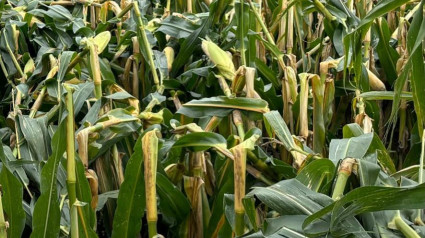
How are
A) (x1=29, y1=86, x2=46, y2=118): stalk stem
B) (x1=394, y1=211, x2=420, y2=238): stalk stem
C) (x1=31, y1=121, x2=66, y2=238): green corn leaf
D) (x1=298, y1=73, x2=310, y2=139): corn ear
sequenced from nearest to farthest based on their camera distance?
(x1=394, y1=211, x2=420, y2=238): stalk stem < (x1=31, y1=121, x2=66, y2=238): green corn leaf < (x1=298, y1=73, x2=310, y2=139): corn ear < (x1=29, y1=86, x2=46, y2=118): stalk stem

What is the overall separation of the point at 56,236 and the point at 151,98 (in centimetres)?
33

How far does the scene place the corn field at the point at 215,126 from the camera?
684 mm

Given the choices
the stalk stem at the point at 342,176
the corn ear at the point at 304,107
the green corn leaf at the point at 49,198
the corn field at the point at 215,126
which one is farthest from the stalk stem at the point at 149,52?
the stalk stem at the point at 342,176

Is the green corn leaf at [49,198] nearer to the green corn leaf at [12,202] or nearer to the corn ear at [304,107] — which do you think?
the green corn leaf at [12,202]

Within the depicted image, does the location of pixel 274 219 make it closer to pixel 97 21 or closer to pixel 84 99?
pixel 84 99

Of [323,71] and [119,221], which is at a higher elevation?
[323,71]

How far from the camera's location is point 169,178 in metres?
0.84

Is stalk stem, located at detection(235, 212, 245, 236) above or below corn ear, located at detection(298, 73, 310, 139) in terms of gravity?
below

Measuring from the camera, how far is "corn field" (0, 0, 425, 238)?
0.68 metres

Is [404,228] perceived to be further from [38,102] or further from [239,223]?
[38,102]

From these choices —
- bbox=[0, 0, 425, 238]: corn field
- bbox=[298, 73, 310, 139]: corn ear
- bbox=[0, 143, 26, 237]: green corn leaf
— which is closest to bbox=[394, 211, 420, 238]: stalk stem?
bbox=[0, 0, 425, 238]: corn field

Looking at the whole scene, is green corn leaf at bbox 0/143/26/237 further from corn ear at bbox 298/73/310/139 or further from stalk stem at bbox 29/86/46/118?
corn ear at bbox 298/73/310/139

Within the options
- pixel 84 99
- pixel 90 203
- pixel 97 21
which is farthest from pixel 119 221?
pixel 97 21

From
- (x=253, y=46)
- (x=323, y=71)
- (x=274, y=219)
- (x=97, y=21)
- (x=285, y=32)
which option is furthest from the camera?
(x=97, y=21)
